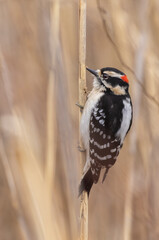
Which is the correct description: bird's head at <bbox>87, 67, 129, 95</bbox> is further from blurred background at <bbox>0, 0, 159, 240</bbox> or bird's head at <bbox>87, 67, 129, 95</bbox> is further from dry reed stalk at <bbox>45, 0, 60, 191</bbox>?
dry reed stalk at <bbox>45, 0, 60, 191</bbox>

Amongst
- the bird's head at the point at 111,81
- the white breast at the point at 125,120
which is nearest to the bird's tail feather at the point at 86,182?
the white breast at the point at 125,120

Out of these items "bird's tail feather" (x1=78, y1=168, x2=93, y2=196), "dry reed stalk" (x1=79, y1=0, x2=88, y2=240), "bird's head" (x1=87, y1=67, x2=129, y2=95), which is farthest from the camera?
"bird's head" (x1=87, y1=67, x2=129, y2=95)

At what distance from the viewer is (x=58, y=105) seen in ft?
7.81

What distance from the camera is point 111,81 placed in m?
2.58

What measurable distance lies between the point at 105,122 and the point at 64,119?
0.94 ft

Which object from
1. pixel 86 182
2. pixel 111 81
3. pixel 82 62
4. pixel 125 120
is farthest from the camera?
pixel 111 81

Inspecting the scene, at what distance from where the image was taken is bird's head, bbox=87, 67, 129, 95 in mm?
2543

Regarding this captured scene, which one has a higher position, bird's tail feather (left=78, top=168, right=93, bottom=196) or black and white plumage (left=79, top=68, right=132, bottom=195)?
black and white plumage (left=79, top=68, right=132, bottom=195)

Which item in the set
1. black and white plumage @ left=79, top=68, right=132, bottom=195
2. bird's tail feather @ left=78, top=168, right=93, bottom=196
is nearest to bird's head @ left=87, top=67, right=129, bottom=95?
black and white plumage @ left=79, top=68, right=132, bottom=195

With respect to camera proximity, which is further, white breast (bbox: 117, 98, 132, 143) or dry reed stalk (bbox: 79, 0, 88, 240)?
white breast (bbox: 117, 98, 132, 143)

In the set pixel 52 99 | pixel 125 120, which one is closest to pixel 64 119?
pixel 52 99

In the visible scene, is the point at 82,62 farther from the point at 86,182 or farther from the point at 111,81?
the point at 86,182

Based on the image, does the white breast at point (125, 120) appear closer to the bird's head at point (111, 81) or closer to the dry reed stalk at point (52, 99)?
the bird's head at point (111, 81)

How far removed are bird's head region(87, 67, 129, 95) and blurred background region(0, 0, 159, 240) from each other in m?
0.10
